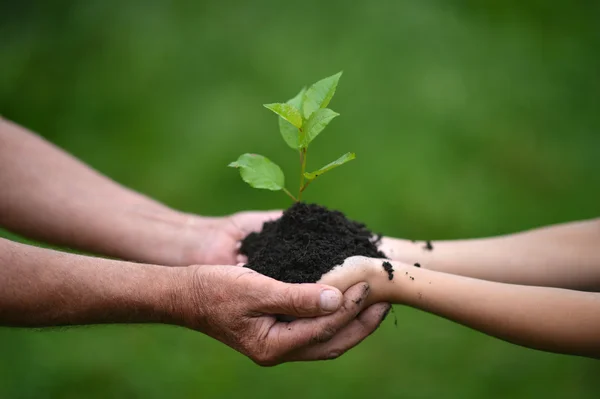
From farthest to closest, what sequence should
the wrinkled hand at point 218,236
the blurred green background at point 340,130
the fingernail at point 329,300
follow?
the blurred green background at point 340,130
the wrinkled hand at point 218,236
the fingernail at point 329,300

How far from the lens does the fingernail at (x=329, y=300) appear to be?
2184 millimetres

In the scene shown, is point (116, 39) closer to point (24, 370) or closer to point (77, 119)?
point (77, 119)

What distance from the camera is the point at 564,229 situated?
275 cm

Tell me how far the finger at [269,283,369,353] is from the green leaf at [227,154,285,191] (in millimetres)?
532

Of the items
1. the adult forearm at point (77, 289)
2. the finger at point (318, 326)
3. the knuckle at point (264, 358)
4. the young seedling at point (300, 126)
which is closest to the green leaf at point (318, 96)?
the young seedling at point (300, 126)

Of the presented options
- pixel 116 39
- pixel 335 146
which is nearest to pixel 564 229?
pixel 335 146

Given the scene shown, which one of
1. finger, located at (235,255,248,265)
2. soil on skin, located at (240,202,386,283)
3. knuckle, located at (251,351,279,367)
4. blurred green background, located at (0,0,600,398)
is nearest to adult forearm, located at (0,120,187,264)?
finger, located at (235,255,248,265)

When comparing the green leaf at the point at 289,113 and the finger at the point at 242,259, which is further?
the finger at the point at 242,259

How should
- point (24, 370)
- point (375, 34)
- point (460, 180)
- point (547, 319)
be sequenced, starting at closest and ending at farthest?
point (547, 319), point (24, 370), point (460, 180), point (375, 34)

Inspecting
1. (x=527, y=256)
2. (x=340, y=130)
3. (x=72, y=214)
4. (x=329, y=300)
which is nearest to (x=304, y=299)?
(x=329, y=300)

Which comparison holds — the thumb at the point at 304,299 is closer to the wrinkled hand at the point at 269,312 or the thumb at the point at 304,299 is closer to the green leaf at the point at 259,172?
the wrinkled hand at the point at 269,312

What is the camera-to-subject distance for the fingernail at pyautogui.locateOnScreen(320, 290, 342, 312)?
218 centimetres

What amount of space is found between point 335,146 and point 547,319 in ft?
10.6

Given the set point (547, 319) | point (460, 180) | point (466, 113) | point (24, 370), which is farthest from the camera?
point (466, 113)
